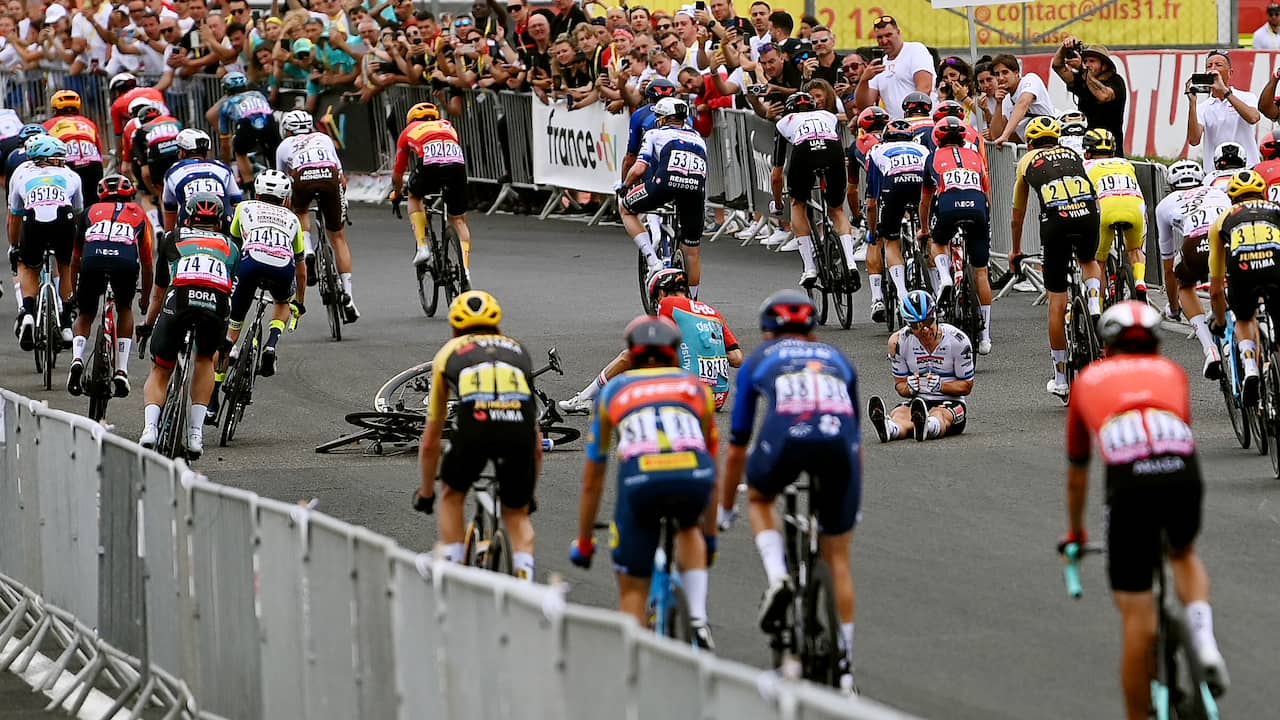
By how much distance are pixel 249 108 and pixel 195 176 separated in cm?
866

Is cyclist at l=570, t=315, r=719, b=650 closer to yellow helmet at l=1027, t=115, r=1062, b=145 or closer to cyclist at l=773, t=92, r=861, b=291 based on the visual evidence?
yellow helmet at l=1027, t=115, r=1062, b=145

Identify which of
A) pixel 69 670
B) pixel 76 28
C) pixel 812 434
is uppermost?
pixel 76 28

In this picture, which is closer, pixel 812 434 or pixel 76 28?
pixel 812 434

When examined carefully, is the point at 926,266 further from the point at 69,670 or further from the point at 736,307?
the point at 69,670

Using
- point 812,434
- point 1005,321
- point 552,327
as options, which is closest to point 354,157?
point 552,327

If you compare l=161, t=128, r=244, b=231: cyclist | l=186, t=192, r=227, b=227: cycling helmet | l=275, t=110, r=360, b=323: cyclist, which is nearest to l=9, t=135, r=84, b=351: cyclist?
l=161, t=128, r=244, b=231: cyclist

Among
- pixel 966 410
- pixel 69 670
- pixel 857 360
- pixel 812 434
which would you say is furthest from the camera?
pixel 857 360

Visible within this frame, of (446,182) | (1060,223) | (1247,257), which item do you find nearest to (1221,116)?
(1060,223)

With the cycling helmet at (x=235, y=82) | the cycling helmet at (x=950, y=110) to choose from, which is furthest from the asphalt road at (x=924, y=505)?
the cycling helmet at (x=235, y=82)

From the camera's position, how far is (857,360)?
18.1 meters

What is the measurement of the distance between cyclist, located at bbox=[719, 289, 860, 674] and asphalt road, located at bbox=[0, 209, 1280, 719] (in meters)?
0.79

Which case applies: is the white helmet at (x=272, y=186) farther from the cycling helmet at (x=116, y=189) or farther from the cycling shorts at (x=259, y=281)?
the cycling helmet at (x=116, y=189)

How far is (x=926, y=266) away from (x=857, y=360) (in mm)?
1098

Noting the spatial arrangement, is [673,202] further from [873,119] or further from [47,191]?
[47,191]
